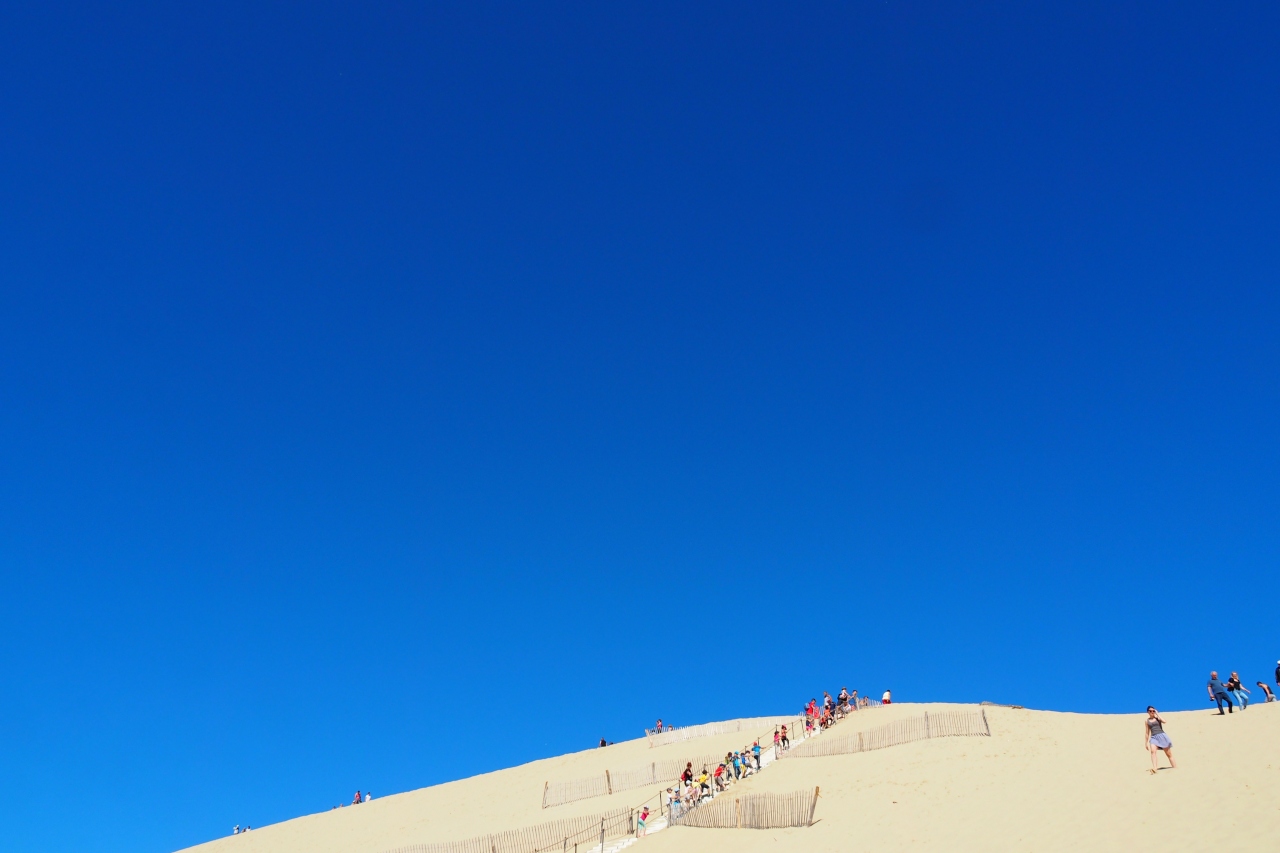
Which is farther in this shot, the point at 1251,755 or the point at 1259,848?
the point at 1251,755

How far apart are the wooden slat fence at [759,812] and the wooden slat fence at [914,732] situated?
663 centimetres

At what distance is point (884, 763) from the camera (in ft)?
102

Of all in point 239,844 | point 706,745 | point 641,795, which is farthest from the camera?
point 239,844

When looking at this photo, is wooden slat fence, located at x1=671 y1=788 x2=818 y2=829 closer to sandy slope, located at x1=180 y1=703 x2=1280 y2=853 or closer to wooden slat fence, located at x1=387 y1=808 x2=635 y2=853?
sandy slope, located at x1=180 y1=703 x2=1280 y2=853

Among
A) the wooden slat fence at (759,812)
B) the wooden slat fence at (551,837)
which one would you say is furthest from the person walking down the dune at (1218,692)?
the wooden slat fence at (551,837)

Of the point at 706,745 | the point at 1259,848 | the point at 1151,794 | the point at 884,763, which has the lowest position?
the point at 1259,848

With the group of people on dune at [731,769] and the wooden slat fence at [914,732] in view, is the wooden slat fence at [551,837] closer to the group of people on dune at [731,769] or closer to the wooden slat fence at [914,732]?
the group of people on dune at [731,769]

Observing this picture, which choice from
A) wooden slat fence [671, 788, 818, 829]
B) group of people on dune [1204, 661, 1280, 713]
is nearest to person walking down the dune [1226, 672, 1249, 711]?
group of people on dune [1204, 661, 1280, 713]

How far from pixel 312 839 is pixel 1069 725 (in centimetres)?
3651

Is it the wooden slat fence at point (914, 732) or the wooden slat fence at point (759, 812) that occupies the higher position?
the wooden slat fence at point (914, 732)

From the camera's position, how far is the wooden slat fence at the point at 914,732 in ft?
108

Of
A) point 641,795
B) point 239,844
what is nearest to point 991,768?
point 641,795

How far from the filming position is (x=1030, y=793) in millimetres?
25125

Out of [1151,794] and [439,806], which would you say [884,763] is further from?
[439,806]
